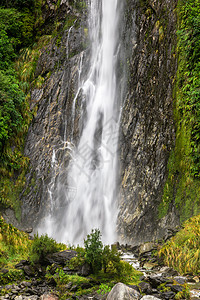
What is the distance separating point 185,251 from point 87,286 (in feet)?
10.1

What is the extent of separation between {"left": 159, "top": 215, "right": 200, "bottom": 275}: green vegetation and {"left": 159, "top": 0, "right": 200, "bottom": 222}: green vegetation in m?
1.64

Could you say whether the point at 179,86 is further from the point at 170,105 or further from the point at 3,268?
the point at 3,268

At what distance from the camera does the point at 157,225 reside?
11125mm

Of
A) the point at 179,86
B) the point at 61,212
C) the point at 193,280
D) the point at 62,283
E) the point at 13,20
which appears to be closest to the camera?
the point at 62,283

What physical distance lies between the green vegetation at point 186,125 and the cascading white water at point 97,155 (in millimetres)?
3250

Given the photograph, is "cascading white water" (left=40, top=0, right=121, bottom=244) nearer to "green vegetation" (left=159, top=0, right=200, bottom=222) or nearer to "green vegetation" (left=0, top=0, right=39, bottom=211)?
"green vegetation" (left=0, top=0, right=39, bottom=211)

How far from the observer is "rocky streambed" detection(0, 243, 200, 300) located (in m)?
5.17

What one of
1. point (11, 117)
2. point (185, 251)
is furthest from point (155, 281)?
point (11, 117)

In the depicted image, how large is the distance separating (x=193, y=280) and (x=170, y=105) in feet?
25.1

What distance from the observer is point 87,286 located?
5945 millimetres

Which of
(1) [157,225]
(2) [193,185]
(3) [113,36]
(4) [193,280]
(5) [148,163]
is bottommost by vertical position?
(4) [193,280]

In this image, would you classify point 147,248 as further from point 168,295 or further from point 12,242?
point 12,242

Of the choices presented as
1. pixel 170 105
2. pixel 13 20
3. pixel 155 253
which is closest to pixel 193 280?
pixel 155 253

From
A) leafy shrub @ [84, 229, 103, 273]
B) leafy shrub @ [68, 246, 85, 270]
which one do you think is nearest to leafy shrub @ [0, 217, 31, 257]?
leafy shrub @ [68, 246, 85, 270]
